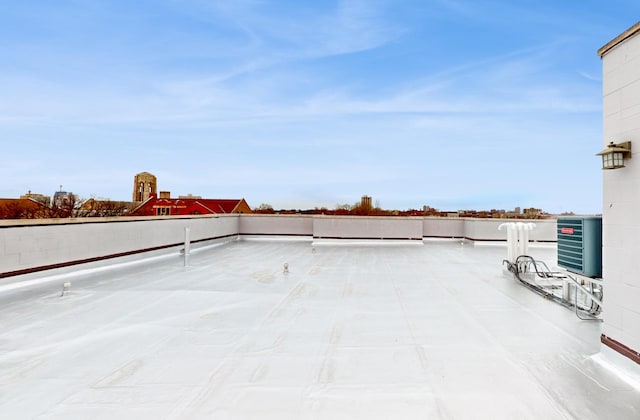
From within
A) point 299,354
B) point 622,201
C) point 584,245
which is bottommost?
point 299,354

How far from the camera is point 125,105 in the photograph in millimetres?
14148

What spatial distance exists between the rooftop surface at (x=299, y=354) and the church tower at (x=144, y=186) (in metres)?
30.4

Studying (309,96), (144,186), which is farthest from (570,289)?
(144,186)

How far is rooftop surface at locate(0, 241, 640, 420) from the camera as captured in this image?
6.23 ft

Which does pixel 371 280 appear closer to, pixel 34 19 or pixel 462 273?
pixel 462 273

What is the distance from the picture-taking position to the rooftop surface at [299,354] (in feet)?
6.23

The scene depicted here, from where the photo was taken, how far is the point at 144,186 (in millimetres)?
33281

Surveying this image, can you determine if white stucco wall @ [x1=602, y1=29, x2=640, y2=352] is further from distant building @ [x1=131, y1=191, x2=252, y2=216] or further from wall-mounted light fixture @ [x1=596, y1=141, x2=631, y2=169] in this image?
distant building @ [x1=131, y1=191, x2=252, y2=216]

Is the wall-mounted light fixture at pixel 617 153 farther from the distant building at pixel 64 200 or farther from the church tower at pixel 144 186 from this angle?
the church tower at pixel 144 186

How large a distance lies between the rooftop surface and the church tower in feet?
99.6

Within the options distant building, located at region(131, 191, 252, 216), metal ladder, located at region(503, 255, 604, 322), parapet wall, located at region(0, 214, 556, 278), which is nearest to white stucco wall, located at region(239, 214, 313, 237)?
parapet wall, located at region(0, 214, 556, 278)

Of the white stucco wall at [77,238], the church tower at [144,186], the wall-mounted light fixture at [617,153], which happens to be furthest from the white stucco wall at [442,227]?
the church tower at [144,186]

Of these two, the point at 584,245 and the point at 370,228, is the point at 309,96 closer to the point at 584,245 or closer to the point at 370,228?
the point at 370,228

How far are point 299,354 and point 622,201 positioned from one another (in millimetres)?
2697
